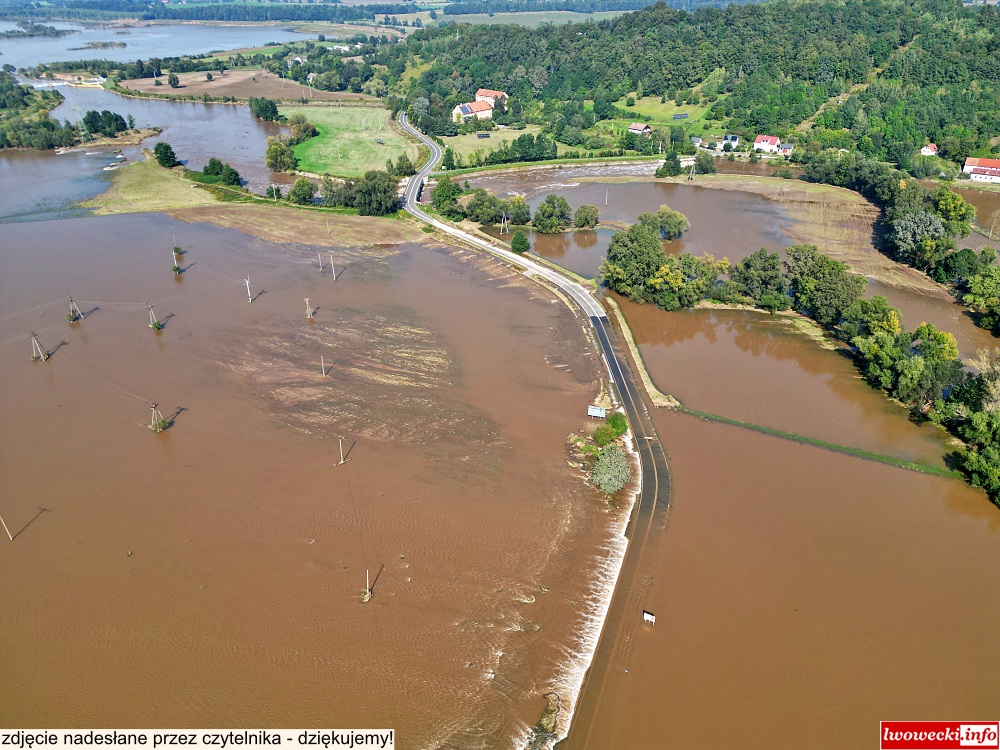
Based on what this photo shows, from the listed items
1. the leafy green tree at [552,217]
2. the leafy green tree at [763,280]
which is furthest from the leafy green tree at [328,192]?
the leafy green tree at [763,280]

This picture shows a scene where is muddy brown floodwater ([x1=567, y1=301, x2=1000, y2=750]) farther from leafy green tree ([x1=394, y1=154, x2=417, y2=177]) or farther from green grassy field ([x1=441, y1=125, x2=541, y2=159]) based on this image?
green grassy field ([x1=441, y1=125, x2=541, y2=159])

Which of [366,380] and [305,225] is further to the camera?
[305,225]

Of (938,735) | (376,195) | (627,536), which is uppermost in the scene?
(376,195)

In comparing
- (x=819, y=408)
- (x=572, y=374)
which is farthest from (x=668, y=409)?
(x=819, y=408)

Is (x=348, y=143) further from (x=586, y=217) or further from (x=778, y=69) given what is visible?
(x=778, y=69)

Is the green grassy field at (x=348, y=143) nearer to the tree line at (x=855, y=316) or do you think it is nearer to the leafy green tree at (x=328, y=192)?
the leafy green tree at (x=328, y=192)

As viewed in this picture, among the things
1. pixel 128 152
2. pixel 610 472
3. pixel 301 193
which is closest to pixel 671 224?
pixel 610 472
